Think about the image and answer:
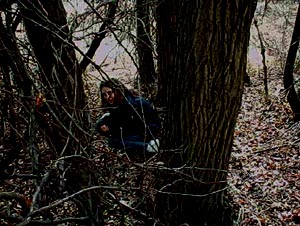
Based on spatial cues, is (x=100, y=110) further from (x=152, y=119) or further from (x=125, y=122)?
(x=125, y=122)

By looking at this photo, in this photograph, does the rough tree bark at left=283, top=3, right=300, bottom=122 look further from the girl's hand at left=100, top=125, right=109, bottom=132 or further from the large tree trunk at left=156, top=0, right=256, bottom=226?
the large tree trunk at left=156, top=0, right=256, bottom=226

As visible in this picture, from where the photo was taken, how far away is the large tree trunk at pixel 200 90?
3312 mm

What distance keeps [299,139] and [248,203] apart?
8.95 feet

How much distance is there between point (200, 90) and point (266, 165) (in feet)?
12.2

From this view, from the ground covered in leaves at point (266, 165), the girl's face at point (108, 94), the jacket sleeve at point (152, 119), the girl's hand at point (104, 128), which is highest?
the girl's face at point (108, 94)

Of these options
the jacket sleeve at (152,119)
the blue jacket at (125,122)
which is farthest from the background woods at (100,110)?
the blue jacket at (125,122)

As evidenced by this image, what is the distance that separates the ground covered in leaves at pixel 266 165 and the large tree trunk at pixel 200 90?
15.5 inches

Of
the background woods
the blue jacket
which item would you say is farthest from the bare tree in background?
the blue jacket

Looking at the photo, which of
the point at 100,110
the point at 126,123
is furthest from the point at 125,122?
the point at 100,110

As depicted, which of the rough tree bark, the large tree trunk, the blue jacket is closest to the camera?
the large tree trunk

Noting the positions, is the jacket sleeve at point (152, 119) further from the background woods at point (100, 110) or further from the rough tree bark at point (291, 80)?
the rough tree bark at point (291, 80)

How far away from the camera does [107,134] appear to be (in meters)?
5.03

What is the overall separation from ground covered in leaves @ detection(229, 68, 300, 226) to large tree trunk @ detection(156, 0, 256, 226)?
39 cm

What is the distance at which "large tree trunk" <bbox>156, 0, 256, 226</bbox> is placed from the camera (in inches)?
130
